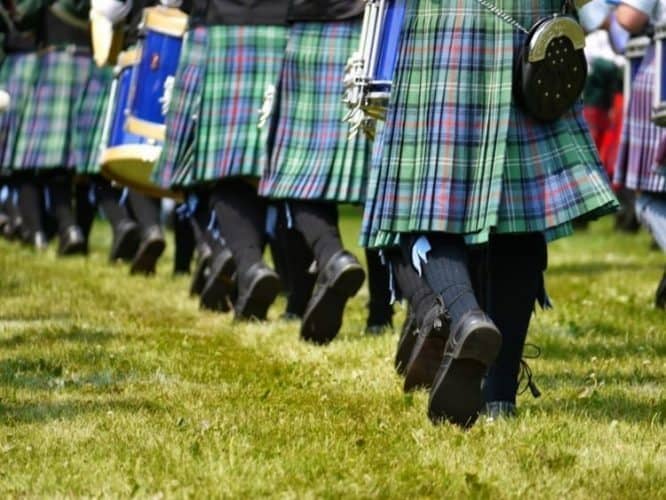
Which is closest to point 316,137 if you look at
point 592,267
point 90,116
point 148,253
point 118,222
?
point 148,253

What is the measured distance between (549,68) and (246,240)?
240 cm

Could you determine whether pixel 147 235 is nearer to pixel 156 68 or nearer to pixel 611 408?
pixel 156 68

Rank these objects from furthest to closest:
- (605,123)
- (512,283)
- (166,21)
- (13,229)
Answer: (13,229) < (605,123) < (166,21) < (512,283)

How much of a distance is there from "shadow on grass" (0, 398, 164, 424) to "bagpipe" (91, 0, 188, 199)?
8.16 ft

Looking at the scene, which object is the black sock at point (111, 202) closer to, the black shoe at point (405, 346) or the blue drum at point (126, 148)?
the blue drum at point (126, 148)

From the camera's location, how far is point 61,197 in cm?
1041

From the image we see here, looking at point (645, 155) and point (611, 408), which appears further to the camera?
point (645, 155)

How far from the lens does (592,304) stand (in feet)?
24.0

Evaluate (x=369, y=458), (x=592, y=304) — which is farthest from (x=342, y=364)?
(x=592, y=304)

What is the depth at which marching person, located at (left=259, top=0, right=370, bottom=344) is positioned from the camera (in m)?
5.89

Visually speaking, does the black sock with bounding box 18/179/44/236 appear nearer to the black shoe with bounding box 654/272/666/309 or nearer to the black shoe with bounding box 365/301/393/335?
the black shoe with bounding box 654/272/666/309

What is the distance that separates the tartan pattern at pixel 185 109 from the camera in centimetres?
654

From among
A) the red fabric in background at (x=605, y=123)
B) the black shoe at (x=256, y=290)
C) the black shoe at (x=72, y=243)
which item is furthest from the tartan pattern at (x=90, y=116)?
the black shoe at (x=256, y=290)

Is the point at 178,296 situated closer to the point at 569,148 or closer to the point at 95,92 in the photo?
the point at 95,92
